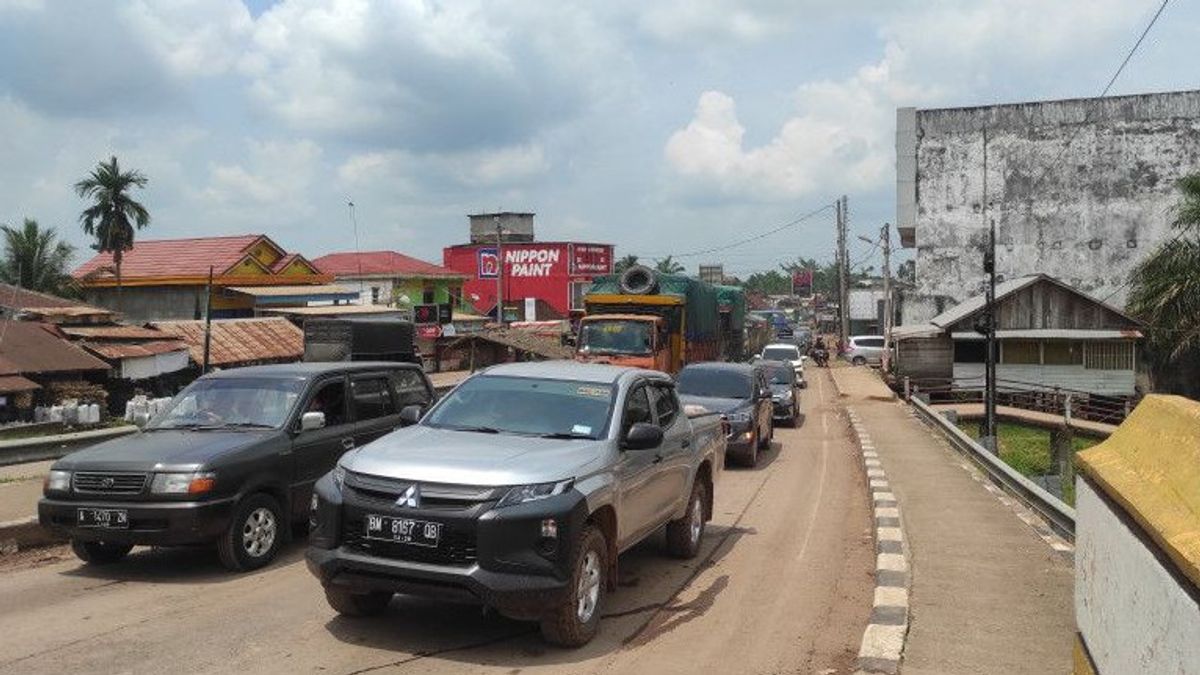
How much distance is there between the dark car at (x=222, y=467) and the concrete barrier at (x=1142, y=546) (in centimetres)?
629

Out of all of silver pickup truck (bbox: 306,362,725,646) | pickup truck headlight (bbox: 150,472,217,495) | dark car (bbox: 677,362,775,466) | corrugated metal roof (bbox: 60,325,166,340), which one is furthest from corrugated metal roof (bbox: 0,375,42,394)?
silver pickup truck (bbox: 306,362,725,646)

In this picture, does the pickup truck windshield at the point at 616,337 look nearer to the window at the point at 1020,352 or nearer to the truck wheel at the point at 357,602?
the truck wheel at the point at 357,602

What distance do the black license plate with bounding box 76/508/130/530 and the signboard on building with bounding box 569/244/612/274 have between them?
220 feet

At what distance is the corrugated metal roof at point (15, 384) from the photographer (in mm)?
20406

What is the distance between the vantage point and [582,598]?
6457 millimetres

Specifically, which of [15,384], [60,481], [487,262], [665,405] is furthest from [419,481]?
[487,262]

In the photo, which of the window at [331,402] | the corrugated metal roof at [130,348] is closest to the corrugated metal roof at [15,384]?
the corrugated metal roof at [130,348]

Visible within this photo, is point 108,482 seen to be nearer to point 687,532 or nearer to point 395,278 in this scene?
point 687,532

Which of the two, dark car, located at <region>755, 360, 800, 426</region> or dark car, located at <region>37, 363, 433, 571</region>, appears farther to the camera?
dark car, located at <region>755, 360, 800, 426</region>

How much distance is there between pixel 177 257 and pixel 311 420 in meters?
40.1

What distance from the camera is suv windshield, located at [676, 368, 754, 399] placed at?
18234mm

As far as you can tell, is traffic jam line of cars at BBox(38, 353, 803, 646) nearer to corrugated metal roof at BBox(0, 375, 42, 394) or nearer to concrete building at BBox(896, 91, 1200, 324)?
corrugated metal roof at BBox(0, 375, 42, 394)

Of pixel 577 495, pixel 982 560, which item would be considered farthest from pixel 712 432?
pixel 577 495

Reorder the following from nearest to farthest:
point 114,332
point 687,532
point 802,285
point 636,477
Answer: point 636,477 → point 687,532 → point 114,332 → point 802,285
